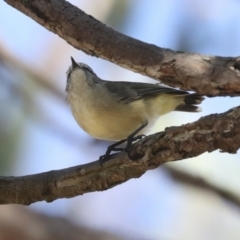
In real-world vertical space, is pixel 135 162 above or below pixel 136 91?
below

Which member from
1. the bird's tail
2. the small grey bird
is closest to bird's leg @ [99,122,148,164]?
the small grey bird

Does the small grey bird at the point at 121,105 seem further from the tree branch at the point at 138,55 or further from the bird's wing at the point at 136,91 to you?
the tree branch at the point at 138,55

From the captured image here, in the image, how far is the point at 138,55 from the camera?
0.96 metres

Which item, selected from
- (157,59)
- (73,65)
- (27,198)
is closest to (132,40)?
(157,59)

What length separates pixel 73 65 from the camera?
1675mm

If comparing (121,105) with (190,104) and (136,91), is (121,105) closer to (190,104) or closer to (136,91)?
(136,91)

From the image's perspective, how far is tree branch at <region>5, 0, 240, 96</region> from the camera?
2.86ft

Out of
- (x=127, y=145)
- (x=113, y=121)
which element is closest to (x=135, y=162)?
(x=127, y=145)

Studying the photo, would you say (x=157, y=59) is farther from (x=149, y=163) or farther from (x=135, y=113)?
(x=135, y=113)

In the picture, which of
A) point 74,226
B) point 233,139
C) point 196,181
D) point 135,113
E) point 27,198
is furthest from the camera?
point 196,181

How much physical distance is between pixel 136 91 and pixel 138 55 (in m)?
0.52

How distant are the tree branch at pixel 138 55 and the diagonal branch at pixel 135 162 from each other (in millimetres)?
56

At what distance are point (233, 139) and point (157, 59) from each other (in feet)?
0.64

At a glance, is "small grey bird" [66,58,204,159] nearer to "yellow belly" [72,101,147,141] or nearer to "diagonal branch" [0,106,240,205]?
"yellow belly" [72,101,147,141]
